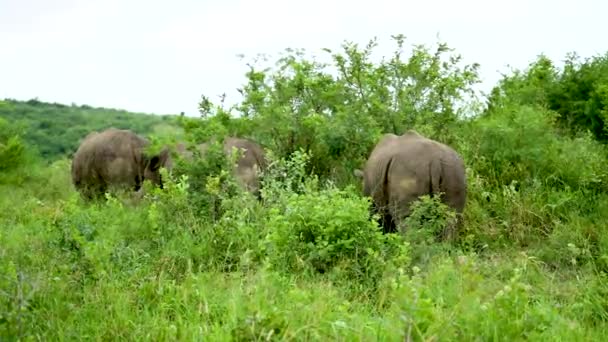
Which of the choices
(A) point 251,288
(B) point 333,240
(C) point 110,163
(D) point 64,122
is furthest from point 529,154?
(D) point 64,122

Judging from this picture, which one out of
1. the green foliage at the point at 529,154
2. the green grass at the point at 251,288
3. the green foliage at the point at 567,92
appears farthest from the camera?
the green foliage at the point at 567,92

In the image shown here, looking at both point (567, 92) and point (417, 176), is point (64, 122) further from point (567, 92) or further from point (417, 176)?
point (417, 176)

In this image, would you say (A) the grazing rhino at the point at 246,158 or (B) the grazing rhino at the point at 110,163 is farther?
(B) the grazing rhino at the point at 110,163

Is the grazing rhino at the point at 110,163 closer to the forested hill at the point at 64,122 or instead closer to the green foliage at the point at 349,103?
the green foliage at the point at 349,103

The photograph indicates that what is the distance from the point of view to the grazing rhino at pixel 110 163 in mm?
12444

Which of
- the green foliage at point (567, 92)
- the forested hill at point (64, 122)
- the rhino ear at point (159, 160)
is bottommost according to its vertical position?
the forested hill at point (64, 122)

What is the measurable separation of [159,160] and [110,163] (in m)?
1.77

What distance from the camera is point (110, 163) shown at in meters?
12.6

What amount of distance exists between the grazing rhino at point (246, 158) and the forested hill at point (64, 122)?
55.5 feet

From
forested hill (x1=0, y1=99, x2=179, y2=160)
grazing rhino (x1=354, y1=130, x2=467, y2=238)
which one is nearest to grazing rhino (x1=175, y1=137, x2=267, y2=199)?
grazing rhino (x1=354, y1=130, x2=467, y2=238)

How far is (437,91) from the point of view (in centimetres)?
1065

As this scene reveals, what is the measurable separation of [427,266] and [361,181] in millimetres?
3312

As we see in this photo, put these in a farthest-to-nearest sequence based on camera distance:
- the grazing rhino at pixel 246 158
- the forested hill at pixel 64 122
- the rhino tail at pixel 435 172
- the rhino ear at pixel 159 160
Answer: the forested hill at pixel 64 122, the rhino ear at pixel 159 160, the grazing rhino at pixel 246 158, the rhino tail at pixel 435 172

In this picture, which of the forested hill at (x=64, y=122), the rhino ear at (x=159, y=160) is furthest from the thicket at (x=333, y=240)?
the forested hill at (x=64, y=122)
